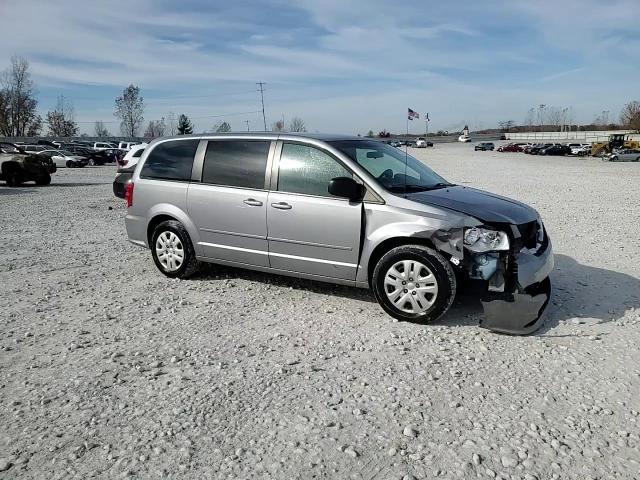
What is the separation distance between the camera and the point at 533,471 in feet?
8.75

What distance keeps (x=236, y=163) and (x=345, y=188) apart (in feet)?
5.15

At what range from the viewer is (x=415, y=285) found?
4672 mm

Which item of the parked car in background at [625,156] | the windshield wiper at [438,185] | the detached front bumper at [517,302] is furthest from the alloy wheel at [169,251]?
the parked car in background at [625,156]

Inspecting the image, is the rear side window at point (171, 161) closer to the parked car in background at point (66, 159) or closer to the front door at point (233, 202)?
the front door at point (233, 202)

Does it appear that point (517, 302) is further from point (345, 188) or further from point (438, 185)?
point (345, 188)

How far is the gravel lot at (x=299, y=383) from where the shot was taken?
2785 mm

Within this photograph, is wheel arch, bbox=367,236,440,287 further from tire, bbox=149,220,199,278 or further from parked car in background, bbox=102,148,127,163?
parked car in background, bbox=102,148,127,163

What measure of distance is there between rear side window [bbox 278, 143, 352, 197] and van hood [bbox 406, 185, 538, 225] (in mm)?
835

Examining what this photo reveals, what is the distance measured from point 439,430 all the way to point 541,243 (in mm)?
2772

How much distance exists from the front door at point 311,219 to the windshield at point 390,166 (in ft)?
1.03

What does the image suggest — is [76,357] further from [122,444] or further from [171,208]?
[171,208]

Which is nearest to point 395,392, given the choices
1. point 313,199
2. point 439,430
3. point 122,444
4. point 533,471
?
point 439,430

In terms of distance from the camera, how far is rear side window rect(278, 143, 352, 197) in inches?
205

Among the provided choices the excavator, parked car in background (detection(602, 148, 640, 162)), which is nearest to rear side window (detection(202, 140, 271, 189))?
parked car in background (detection(602, 148, 640, 162))
